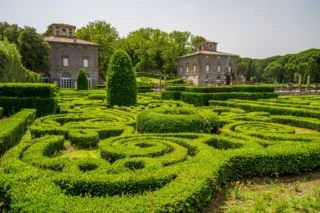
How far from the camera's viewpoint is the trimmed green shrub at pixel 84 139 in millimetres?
6066

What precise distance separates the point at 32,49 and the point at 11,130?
106ft

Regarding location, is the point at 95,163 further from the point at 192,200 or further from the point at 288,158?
the point at 288,158

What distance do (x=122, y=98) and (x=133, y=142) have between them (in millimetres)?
7167

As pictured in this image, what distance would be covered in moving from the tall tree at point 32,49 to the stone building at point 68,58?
14.2 ft

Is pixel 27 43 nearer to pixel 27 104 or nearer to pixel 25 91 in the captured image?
pixel 25 91

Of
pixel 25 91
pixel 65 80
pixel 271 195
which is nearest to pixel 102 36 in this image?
pixel 65 80

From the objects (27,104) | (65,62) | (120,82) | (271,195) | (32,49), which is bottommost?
(271,195)

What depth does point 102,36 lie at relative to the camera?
50.6 meters

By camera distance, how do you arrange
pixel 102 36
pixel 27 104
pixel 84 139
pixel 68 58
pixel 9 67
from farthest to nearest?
1. pixel 102 36
2. pixel 68 58
3. pixel 9 67
4. pixel 27 104
5. pixel 84 139

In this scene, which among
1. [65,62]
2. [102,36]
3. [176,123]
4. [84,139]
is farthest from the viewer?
[102,36]

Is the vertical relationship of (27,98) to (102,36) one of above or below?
below

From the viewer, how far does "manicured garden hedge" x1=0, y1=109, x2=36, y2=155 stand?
5.54 meters

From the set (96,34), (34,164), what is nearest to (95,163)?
(34,164)

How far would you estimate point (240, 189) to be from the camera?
430cm
